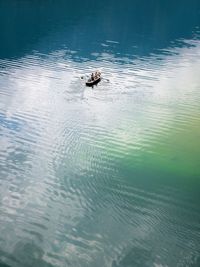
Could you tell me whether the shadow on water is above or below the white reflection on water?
above

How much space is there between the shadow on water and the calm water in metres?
1.08

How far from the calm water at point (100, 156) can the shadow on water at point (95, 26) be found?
3.55 ft

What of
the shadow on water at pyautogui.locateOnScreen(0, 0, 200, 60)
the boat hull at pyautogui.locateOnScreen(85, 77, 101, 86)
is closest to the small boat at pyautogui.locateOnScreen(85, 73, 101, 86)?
the boat hull at pyautogui.locateOnScreen(85, 77, 101, 86)

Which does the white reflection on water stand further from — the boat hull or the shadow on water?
the shadow on water

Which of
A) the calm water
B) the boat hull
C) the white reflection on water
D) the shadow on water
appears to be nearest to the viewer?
the calm water

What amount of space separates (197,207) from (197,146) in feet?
23.0

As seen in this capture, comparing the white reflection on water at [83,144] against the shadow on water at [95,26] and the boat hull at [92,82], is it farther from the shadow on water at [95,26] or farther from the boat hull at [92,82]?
the shadow on water at [95,26]

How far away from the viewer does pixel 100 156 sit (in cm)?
2459

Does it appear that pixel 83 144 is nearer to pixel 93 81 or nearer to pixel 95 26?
pixel 93 81

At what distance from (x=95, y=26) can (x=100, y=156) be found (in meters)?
46.3

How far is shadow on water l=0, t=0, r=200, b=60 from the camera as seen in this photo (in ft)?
175

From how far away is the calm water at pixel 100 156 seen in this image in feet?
56.7

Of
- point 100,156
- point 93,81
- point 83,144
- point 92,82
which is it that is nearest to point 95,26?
point 93,81

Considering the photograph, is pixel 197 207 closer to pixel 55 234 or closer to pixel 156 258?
pixel 156 258
